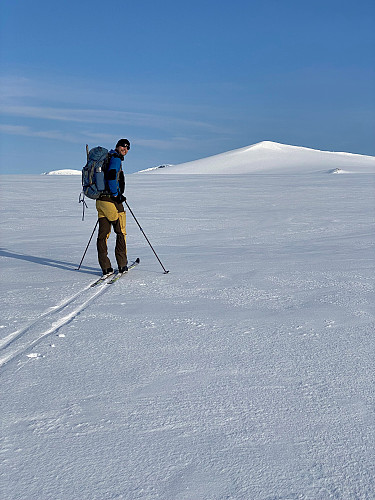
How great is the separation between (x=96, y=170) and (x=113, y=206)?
592 mm

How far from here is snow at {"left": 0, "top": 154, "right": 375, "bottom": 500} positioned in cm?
232

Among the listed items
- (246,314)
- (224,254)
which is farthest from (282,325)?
(224,254)

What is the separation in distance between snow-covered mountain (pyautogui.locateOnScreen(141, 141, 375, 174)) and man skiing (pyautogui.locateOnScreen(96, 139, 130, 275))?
46.8m

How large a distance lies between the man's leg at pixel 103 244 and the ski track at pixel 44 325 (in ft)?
2.92

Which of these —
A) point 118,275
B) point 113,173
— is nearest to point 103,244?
point 118,275

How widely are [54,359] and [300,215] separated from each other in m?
12.2

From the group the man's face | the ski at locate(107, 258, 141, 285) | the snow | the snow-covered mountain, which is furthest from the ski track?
the snow-covered mountain

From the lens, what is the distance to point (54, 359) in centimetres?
386

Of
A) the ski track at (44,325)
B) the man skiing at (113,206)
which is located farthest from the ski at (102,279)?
the ski track at (44,325)

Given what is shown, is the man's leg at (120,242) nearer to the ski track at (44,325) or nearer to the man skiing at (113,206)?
the man skiing at (113,206)

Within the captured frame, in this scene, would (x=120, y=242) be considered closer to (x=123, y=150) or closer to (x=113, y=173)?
(x=113, y=173)

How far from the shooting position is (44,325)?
479 cm

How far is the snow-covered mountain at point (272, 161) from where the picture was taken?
184ft

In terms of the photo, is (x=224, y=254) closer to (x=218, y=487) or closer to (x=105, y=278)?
(x=105, y=278)
